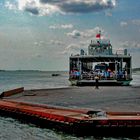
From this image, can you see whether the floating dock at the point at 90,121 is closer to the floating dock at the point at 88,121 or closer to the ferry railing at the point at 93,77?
the floating dock at the point at 88,121

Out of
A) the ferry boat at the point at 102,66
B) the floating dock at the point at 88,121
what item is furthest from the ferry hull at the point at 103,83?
the floating dock at the point at 88,121

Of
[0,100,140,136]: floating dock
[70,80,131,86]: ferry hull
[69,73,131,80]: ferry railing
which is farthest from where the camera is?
[69,73,131,80]: ferry railing

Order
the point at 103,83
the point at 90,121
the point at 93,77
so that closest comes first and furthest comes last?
the point at 90,121
the point at 103,83
the point at 93,77

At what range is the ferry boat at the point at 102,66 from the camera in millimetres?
49091

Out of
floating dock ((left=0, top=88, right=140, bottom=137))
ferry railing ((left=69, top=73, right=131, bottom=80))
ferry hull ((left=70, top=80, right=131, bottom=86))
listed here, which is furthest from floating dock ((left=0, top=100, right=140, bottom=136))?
ferry railing ((left=69, top=73, right=131, bottom=80))

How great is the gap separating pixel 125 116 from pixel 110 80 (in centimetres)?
2946

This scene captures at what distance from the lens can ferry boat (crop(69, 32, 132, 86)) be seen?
49.1 m

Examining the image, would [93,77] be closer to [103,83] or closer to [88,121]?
[103,83]

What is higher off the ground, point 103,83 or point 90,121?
point 90,121

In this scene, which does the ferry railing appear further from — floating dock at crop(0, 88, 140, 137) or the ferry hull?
floating dock at crop(0, 88, 140, 137)

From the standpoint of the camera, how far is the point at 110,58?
52406 mm

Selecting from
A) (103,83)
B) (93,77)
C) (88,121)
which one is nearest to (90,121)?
(88,121)

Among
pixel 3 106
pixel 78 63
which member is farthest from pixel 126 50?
pixel 3 106

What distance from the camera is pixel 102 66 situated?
57125 millimetres
